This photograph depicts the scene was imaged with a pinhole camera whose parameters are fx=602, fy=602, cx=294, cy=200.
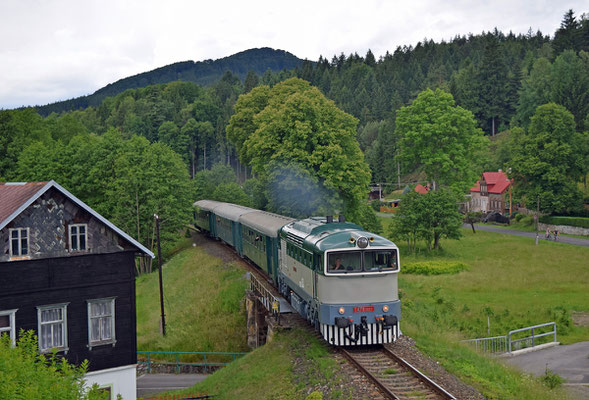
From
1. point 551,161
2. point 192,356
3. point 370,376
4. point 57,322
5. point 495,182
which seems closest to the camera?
point 370,376

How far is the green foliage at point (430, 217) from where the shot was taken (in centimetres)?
5138

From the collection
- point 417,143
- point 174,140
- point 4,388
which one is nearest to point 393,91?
point 174,140

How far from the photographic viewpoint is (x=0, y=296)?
2098 centimetres

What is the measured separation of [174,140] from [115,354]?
353 feet

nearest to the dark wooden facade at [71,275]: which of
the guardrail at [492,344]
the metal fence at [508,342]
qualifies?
the metal fence at [508,342]

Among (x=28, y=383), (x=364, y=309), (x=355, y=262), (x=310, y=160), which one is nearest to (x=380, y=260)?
Answer: (x=355, y=262)

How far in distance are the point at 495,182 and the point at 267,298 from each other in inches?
2686

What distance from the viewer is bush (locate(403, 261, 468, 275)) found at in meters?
45.6

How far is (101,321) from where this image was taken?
2283cm

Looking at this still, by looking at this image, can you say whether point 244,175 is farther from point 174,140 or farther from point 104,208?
point 104,208

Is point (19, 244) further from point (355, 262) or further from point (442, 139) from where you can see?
point (442, 139)

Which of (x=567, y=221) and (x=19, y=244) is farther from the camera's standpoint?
(x=567, y=221)

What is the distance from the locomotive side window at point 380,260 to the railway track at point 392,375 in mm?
2836

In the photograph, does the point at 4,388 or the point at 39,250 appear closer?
the point at 4,388
